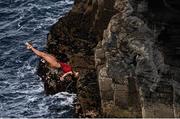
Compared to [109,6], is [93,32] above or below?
below

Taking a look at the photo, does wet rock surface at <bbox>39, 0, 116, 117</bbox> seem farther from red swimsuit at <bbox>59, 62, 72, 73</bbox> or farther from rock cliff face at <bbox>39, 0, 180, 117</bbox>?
red swimsuit at <bbox>59, 62, 72, 73</bbox>

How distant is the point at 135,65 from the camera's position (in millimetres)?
18344

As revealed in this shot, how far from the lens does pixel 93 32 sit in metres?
27.7

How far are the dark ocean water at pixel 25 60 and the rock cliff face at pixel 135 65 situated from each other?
7.09 ft

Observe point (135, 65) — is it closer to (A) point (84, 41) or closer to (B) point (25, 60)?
(A) point (84, 41)

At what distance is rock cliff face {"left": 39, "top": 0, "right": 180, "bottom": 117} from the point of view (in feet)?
52.7

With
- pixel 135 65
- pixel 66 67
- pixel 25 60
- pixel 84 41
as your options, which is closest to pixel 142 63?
pixel 135 65

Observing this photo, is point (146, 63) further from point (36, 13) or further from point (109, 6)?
point (36, 13)

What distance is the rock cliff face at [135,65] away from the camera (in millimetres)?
16078

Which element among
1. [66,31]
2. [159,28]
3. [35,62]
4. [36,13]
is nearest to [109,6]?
[66,31]

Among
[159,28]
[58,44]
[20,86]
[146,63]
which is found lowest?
[20,86]

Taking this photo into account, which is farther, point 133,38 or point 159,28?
point 133,38

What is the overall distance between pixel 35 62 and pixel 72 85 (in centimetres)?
601

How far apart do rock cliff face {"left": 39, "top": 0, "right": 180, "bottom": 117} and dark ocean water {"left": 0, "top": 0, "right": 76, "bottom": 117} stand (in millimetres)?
2160
